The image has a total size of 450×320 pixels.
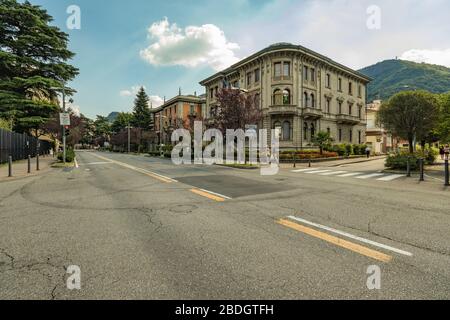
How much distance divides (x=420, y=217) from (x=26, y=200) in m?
10.2

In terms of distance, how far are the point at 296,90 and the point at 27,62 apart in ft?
110

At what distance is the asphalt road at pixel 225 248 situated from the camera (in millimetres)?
2771

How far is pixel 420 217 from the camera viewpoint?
18.6 feet

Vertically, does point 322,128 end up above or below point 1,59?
below

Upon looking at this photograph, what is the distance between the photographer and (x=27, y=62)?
30672 millimetres

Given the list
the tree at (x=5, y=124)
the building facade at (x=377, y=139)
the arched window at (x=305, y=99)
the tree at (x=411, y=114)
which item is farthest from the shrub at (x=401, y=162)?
the building facade at (x=377, y=139)

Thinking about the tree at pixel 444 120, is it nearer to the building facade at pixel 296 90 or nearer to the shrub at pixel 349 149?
the building facade at pixel 296 90

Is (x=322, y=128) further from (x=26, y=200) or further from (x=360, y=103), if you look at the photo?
(x=26, y=200)

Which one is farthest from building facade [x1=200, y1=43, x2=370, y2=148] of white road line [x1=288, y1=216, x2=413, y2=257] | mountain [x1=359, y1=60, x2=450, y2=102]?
mountain [x1=359, y1=60, x2=450, y2=102]

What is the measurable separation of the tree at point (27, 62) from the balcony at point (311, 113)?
3148 cm

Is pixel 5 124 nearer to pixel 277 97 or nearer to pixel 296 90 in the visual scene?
pixel 277 97

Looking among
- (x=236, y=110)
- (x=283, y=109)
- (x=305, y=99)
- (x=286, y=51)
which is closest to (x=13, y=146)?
(x=236, y=110)
